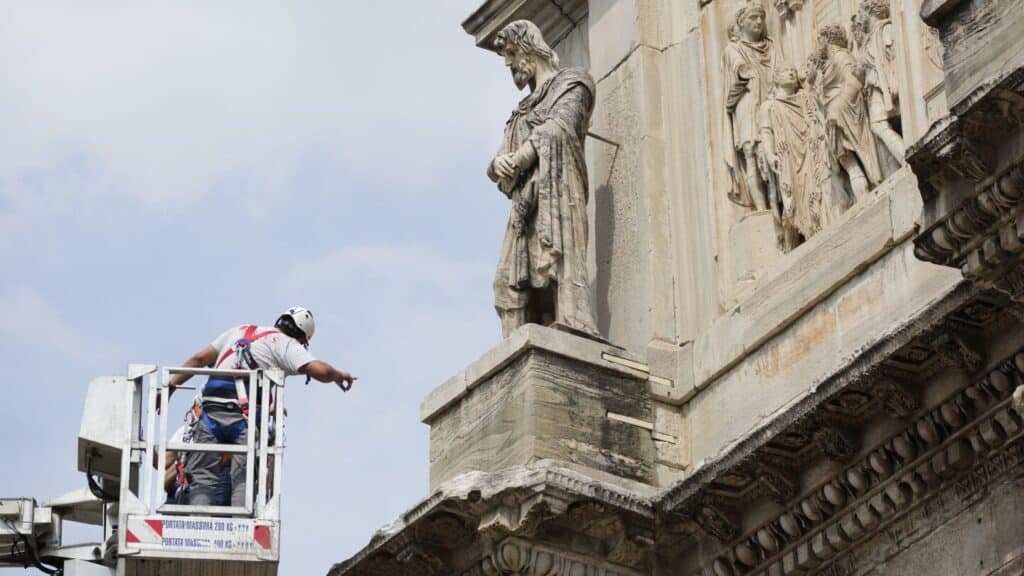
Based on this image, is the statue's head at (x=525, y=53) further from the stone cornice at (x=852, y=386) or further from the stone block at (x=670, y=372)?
the stone cornice at (x=852, y=386)

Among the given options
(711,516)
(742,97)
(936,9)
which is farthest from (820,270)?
(936,9)

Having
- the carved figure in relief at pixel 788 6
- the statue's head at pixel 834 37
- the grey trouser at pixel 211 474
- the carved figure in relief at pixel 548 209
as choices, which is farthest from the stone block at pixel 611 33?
the grey trouser at pixel 211 474

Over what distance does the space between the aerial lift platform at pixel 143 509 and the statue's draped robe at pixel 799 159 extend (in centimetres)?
296

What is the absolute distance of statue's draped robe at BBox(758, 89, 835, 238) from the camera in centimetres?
1609

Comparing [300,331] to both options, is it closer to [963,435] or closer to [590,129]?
[590,129]

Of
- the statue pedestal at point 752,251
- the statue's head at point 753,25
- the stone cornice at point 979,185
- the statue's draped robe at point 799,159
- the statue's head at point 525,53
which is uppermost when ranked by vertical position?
the statue's head at point 525,53

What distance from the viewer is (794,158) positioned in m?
16.4

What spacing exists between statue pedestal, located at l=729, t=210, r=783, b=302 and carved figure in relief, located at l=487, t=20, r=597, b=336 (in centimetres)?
82

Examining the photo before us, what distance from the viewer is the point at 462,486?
50.3 feet

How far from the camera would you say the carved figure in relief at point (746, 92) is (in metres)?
16.7

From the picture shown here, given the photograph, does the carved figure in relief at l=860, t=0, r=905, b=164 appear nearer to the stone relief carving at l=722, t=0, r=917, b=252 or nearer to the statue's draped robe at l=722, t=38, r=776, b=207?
the stone relief carving at l=722, t=0, r=917, b=252

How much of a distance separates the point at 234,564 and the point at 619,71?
3927 mm

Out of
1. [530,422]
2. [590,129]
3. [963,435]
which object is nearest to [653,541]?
[530,422]

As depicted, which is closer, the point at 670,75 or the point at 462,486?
the point at 462,486
